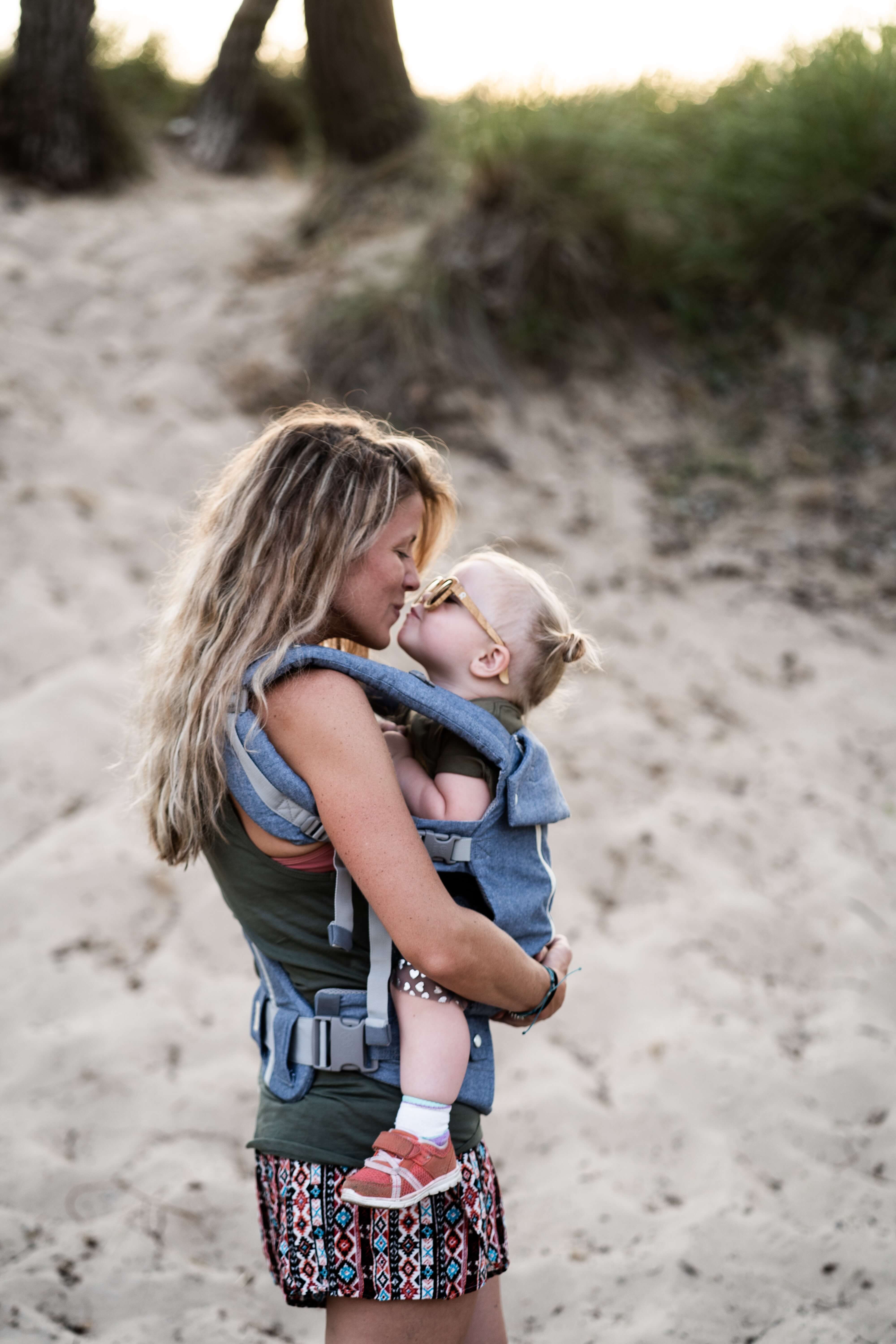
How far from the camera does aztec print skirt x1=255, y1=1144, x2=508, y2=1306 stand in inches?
50.9

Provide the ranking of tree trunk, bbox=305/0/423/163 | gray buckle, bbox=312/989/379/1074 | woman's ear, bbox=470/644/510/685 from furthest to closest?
1. tree trunk, bbox=305/0/423/163
2. woman's ear, bbox=470/644/510/685
3. gray buckle, bbox=312/989/379/1074

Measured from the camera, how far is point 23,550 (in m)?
3.78

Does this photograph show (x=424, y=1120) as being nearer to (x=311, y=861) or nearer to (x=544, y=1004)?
(x=544, y=1004)

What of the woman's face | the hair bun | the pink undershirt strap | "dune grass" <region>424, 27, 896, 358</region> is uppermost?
Answer: "dune grass" <region>424, 27, 896, 358</region>

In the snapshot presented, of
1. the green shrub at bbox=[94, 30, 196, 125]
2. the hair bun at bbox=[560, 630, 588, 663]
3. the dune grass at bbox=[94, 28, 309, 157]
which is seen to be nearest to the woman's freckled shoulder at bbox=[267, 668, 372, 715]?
the hair bun at bbox=[560, 630, 588, 663]

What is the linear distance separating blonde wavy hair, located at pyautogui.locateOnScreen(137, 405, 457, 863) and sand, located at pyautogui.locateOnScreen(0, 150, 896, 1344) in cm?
62

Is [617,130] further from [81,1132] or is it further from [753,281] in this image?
[81,1132]

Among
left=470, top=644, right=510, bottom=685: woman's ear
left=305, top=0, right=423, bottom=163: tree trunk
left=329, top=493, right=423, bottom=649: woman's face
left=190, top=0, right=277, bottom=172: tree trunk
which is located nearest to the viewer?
left=329, top=493, right=423, bottom=649: woman's face

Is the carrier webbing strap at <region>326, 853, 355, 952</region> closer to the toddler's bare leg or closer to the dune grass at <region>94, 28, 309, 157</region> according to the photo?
the toddler's bare leg

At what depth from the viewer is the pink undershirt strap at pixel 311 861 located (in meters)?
1.33

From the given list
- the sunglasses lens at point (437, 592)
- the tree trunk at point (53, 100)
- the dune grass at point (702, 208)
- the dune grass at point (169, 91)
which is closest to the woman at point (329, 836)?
the sunglasses lens at point (437, 592)

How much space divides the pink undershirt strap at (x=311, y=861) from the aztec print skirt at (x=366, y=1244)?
1.28 feet

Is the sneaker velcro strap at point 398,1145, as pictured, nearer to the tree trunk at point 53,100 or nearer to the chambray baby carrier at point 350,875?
the chambray baby carrier at point 350,875

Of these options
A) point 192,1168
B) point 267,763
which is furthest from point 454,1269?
point 192,1168
